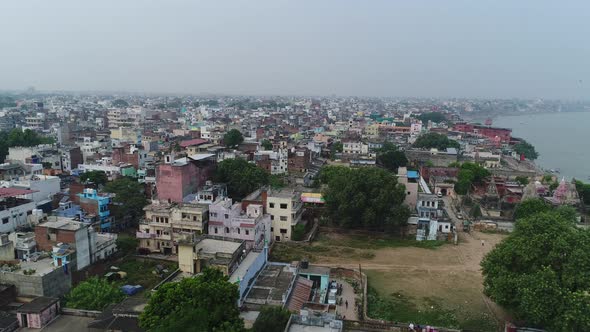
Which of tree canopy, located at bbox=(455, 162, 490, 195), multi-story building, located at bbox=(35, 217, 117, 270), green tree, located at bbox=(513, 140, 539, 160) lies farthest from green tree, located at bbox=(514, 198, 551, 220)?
green tree, located at bbox=(513, 140, 539, 160)

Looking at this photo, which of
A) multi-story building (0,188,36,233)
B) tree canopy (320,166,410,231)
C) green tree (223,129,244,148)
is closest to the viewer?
multi-story building (0,188,36,233)

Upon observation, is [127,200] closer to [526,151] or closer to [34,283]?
[34,283]

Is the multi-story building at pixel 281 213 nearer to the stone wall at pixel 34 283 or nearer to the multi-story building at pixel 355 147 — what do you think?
the stone wall at pixel 34 283

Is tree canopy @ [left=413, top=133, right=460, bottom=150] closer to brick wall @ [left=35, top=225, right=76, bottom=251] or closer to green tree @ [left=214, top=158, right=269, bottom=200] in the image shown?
green tree @ [left=214, top=158, right=269, bottom=200]

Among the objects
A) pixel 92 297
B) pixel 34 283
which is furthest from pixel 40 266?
pixel 92 297

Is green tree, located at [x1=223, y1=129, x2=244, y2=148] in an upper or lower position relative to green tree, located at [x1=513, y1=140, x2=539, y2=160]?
upper

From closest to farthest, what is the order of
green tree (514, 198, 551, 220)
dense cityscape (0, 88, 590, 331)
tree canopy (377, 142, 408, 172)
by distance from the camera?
dense cityscape (0, 88, 590, 331)
green tree (514, 198, 551, 220)
tree canopy (377, 142, 408, 172)
